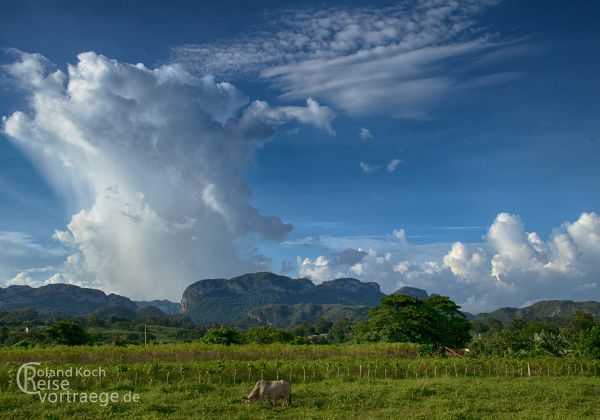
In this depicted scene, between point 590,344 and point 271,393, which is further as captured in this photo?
point 590,344

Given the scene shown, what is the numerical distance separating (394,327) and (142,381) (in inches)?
1229

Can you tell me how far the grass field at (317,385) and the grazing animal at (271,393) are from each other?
41 cm

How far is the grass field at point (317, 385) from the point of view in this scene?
18.2 m

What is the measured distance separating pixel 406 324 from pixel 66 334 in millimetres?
37196

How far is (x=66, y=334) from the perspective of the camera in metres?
55.6

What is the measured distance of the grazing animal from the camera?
19.5 m

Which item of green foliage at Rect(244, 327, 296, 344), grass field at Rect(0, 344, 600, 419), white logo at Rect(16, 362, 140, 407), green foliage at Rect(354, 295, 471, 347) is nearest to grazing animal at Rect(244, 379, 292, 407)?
grass field at Rect(0, 344, 600, 419)

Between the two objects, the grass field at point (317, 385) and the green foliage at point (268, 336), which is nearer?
the grass field at point (317, 385)

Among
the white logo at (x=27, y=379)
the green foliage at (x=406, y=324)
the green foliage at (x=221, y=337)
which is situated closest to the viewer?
the white logo at (x=27, y=379)

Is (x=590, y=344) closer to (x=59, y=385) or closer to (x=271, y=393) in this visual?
(x=271, y=393)

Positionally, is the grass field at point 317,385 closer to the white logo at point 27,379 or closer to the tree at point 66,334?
the white logo at point 27,379

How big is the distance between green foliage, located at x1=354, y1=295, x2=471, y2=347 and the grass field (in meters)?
11.7

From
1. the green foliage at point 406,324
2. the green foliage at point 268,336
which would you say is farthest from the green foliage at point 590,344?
the green foliage at point 268,336

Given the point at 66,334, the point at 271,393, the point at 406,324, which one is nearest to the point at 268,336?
the point at 406,324
